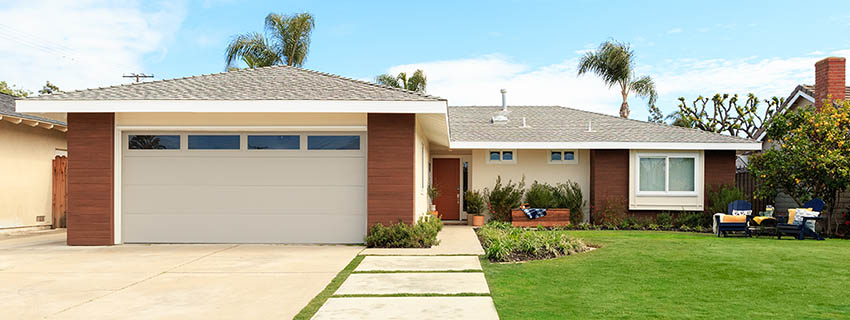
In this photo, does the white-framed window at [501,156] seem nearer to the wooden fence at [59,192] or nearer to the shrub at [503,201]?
the shrub at [503,201]

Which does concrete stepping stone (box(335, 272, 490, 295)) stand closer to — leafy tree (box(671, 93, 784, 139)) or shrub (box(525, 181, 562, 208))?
shrub (box(525, 181, 562, 208))

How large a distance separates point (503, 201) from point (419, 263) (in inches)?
334

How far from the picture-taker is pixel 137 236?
484 inches

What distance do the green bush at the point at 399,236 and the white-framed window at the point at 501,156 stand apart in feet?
22.8

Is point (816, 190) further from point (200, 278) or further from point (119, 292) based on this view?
point (119, 292)

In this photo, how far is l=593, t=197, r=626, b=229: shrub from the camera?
17.1 meters

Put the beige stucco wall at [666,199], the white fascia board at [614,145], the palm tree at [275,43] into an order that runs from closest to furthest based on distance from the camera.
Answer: the white fascia board at [614,145] < the beige stucco wall at [666,199] < the palm tree at [275,43]

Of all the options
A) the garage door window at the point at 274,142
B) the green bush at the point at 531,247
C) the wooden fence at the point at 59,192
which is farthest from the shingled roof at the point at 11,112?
the green bush at the point at 531,247

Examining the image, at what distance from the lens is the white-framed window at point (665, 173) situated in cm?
1717

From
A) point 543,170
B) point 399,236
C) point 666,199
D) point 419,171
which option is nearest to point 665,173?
point 666,199

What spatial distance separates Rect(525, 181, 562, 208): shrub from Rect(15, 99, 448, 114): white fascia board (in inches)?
273

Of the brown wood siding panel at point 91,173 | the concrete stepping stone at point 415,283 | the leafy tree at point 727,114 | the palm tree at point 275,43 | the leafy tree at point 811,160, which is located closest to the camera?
the concrete stepping stone at point 415,283

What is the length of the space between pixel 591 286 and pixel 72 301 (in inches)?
221

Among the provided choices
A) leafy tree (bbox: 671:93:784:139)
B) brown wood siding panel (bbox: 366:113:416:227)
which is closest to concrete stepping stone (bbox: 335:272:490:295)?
brown wood siding panel (bbox: 366:113:416:227)
